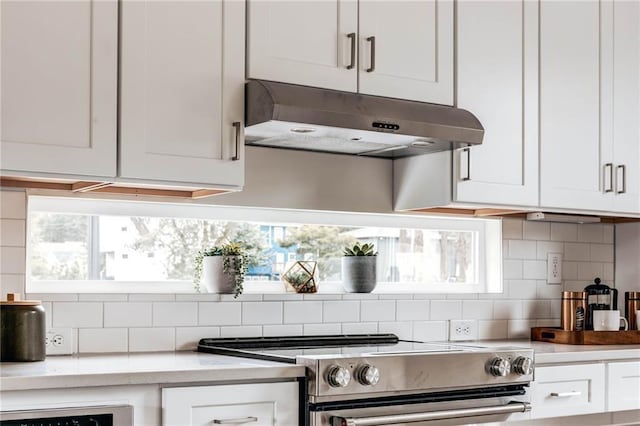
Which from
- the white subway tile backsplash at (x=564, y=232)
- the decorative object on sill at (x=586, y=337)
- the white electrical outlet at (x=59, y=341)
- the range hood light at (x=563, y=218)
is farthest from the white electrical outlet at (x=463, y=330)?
the white electrical outlet at (x=59, y=341)

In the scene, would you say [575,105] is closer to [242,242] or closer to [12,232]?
[242,242]

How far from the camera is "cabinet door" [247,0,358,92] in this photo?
281cm

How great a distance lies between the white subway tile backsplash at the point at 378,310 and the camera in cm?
347

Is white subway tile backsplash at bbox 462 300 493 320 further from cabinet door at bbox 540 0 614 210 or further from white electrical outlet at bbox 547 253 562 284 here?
cabinet door at bbox 540 0 614 210

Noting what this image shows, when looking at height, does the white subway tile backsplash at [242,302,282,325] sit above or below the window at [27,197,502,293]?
below

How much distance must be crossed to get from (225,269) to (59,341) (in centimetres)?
62

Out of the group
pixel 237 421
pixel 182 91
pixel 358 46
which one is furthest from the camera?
pixel 358 46

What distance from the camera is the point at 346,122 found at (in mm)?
2840

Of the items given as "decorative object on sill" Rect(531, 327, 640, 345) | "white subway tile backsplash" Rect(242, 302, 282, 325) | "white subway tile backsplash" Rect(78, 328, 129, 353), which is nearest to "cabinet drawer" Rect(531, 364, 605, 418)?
"decorative object on sill" Rect(531, 327, 640, 345)

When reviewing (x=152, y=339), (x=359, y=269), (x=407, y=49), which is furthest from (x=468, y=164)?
(x=152, y=339)

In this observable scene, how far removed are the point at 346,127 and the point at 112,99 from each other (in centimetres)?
75

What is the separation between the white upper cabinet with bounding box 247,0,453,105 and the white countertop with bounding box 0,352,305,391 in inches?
36.0

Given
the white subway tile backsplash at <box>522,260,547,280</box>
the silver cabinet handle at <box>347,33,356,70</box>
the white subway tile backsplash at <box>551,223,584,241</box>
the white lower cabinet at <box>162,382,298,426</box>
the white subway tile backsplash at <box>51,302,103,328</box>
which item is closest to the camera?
the white lower cabinet at <box>162,382,298,426</box>

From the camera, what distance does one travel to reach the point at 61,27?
2484 mm
